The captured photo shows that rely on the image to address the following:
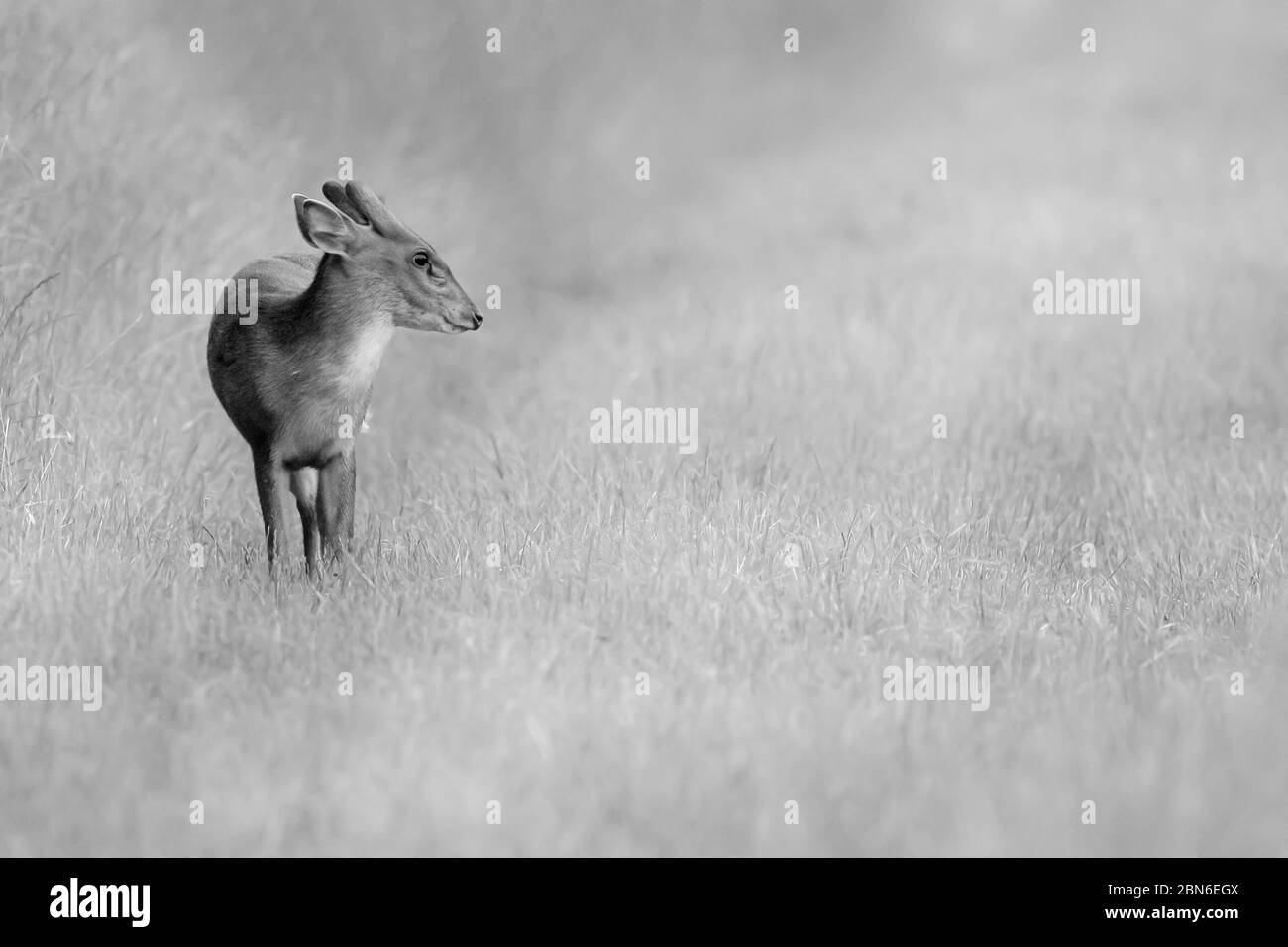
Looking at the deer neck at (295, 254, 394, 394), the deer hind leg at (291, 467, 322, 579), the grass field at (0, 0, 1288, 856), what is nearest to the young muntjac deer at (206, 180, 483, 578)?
the deer neck at (295, 254, 394, 394)

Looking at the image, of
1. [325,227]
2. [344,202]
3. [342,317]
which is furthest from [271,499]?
[344,202]

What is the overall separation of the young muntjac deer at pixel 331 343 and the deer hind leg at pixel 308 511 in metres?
0.11

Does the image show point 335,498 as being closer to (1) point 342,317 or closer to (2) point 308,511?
(2) point 308,511

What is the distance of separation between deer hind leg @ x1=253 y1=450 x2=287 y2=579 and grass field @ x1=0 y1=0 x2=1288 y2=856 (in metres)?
0.12

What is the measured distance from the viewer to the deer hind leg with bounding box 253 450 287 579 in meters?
5.17

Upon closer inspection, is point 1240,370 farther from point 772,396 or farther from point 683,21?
point 683,21

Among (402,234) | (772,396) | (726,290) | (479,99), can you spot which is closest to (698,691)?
(402,234)

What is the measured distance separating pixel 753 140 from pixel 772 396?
25.3 ft

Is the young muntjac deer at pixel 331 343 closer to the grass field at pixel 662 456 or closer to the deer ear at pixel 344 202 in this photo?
the deer ear at pixel 344 202

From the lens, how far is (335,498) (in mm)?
5340

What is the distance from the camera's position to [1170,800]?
11.4 feet

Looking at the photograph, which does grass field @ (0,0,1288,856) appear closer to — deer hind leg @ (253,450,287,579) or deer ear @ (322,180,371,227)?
deer hind leg @ (253,450,287,579)

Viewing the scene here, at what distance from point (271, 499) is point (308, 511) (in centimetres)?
36
